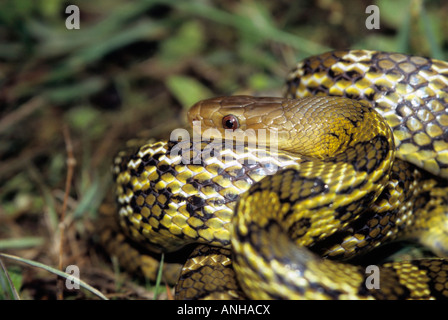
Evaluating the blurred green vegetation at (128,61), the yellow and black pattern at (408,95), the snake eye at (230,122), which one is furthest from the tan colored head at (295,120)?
the blurred green vegetation at (128,61)

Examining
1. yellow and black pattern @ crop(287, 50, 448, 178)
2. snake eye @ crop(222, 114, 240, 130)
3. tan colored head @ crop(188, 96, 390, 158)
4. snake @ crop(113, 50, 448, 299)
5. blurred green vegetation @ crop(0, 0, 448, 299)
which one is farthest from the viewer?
blurred green vegetation @ crop(0, 0, 448, 299)

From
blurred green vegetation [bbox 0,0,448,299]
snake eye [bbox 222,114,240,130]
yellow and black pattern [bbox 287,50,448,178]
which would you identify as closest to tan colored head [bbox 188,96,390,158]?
snake eye [bbox 222,114,240,130]

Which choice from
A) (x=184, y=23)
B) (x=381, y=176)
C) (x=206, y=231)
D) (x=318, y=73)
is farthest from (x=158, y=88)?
(x=381, y=176)

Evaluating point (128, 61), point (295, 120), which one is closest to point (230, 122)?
point (295, 120)

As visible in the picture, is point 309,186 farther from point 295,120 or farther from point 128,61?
point 128,61

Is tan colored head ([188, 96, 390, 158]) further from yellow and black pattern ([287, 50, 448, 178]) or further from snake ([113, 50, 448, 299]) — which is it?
yellow and black pattern ([287, 50, 448, 178])

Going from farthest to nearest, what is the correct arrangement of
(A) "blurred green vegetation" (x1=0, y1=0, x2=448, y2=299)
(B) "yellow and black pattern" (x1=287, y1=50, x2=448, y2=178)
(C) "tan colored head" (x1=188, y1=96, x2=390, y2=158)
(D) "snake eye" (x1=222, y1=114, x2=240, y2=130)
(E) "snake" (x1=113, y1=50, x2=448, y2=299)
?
(A) "blurred green vegetation" (x1=0, y1=0, x2=448, y2=299)
(D) "snake eye" (x1=222, y1=114, x2=240, y2=130)
(B) "yellow and black pattern" (x1=287, y1=50, x2=448, y2=178)
(C) "tan colored head" (x1=188, y1=96, x2=390, y2=158)
(E) "snake" (x1=113, y1=50, x2=448, y2=299)
